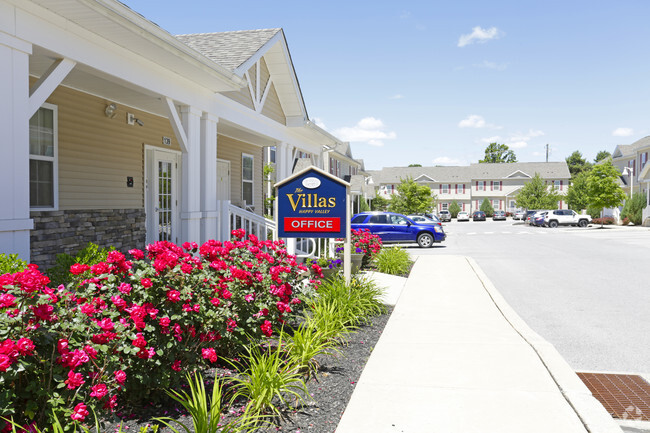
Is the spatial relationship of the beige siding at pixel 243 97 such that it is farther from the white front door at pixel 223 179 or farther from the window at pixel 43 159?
the window at pixel 43 159

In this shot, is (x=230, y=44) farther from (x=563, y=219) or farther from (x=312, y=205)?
(x=563, y=219)

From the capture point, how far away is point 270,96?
1320 centimetres

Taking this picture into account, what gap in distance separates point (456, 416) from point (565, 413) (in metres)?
0.86

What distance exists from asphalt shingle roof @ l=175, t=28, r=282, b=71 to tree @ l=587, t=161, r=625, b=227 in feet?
127

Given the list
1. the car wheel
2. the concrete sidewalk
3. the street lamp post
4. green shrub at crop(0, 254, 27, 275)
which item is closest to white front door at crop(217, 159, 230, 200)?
the concrete sidewalk

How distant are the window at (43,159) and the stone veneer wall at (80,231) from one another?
262 millimetres

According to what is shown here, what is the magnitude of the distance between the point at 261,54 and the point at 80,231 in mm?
5322

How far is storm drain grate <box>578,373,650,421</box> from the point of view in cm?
419

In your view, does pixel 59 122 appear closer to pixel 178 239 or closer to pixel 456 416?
pixel 178 239

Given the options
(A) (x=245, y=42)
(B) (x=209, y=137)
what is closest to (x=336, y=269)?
(B) (x=209, y=137)

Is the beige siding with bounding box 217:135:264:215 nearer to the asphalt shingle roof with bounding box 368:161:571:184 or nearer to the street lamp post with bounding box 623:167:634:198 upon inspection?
the street lamp post with bounding box 623:167:634:198

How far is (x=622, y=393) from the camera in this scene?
Answer: 183 inches

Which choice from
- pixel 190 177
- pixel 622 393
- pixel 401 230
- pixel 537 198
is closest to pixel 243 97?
pixel 190 177

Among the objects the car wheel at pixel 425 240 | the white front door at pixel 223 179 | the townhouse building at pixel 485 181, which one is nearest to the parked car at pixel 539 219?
the car wheel at pixel 425 240
